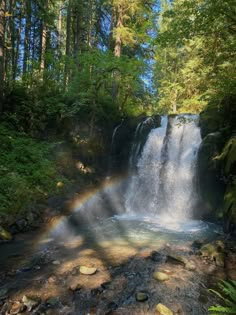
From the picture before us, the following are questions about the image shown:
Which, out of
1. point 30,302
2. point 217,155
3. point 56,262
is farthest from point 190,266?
point 217,155

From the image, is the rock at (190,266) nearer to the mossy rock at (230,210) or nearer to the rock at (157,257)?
the rock at (157,257)

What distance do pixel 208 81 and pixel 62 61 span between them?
9.30 metres

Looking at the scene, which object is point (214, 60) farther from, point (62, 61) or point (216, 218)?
point (62, 61)

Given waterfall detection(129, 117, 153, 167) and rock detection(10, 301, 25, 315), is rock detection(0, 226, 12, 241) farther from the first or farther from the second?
waterfall detection(129, 117, 153, 167)

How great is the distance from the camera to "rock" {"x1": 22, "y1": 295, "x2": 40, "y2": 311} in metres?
5.11

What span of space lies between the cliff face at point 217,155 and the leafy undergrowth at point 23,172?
6.18 metres

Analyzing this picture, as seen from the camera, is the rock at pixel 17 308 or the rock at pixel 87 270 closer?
the rock at pixel 17 308

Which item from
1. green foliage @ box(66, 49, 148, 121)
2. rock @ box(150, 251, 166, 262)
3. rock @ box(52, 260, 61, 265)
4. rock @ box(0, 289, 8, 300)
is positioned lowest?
rock @ box(52, 260, 61, 265)

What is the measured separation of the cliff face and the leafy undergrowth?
6.18 metres

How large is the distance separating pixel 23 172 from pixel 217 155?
26.1 feet

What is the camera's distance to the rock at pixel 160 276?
20.9 ft

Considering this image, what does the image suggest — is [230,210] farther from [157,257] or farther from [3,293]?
[3,293]

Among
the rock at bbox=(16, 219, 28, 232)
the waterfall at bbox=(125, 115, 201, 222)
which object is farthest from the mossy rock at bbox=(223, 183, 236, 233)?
the rock at bbox=(16, 219, 28, 232)

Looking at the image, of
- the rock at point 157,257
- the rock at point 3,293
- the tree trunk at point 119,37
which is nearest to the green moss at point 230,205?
the rock at point 157,257
